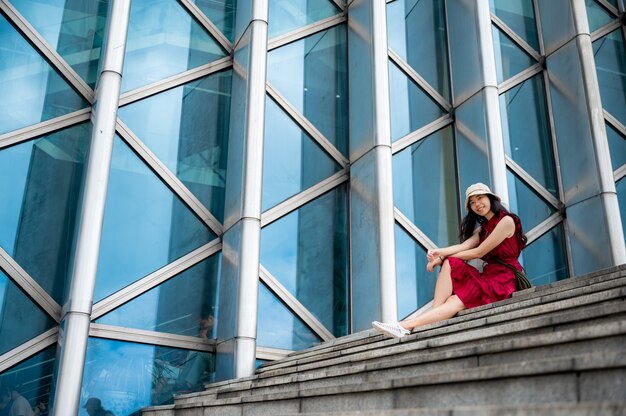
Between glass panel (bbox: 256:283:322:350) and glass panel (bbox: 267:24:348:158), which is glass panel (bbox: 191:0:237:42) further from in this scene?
glass panel (bbox: 256:283:322:350)

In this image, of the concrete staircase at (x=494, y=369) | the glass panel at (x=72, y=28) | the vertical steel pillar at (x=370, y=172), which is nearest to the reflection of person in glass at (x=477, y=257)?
the concrete staircase at (x=494, y=369)

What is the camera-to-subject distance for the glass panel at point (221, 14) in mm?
10078

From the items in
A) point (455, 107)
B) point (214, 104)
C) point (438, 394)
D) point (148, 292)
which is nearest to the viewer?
point (438, 394)

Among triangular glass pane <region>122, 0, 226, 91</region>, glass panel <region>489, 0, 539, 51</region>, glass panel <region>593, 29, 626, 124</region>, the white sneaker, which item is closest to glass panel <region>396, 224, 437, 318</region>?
triangular glass pane <region>122, 0, 226, 91</region>

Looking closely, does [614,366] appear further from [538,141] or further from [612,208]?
[538,141]

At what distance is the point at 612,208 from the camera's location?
9.70m

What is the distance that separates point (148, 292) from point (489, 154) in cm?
499

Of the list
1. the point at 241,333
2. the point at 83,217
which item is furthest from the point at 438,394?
the point at 83,217

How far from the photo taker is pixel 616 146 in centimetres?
1169

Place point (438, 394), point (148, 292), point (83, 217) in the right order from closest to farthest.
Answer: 1. point (438, 394)
2. point (83, 217)
3. point (148, 292)

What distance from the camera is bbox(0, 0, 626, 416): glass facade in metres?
8.06

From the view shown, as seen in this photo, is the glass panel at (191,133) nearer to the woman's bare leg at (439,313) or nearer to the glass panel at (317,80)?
the glass panel at (317,80)

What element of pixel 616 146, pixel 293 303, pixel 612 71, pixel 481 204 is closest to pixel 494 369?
pixel 481 204

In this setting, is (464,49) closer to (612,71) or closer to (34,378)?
(612,71)
